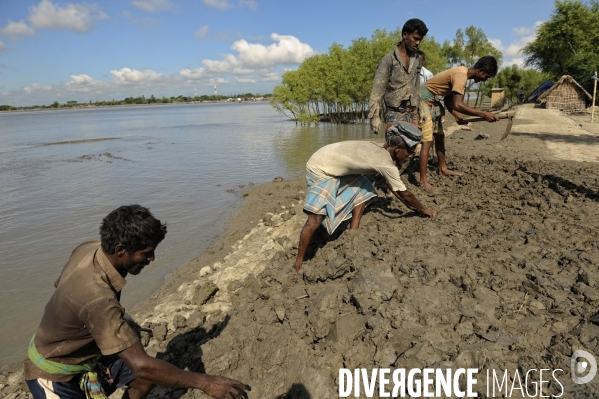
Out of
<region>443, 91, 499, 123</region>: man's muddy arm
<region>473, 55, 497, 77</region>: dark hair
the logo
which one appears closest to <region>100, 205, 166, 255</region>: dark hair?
the logo

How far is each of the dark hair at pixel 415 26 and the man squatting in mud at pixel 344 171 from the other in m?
1.53

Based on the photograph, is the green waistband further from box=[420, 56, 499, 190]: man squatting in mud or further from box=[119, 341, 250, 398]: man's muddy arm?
box=[420, 56, 499, 190]: man squatting in mud

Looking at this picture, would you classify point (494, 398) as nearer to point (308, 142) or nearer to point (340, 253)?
point (340, 253)

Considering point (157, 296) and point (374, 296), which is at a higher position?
point (374, 296)

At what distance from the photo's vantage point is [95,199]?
9922 mm

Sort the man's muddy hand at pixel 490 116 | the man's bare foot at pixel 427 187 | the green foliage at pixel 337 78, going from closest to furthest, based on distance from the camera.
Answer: the man's muddy hand at pixel 490 116 → the man's bare foot at pixel 427 187 → the green foliage at pixel 337 78

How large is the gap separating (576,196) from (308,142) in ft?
53.9

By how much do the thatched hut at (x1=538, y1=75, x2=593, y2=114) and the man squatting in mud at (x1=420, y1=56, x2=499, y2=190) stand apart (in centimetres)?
1920

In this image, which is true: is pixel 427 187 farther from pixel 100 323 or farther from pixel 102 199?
pixel 102 199

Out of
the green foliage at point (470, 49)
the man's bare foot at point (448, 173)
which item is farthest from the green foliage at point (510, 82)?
the man's bare foot at point (448, 173)

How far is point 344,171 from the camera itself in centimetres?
361

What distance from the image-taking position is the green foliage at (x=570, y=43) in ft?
74.8

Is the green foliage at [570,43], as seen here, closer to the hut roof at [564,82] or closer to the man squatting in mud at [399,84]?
the hut roof at [564,82]

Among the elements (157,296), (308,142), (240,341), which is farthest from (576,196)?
(308,142)
